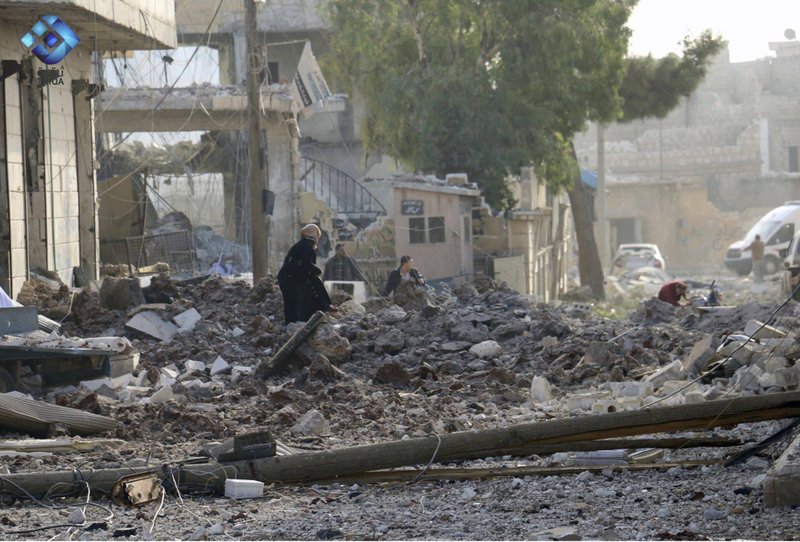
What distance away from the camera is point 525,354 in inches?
535

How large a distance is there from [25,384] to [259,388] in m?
Result: 2.13

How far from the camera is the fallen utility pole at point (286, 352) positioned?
12.1m

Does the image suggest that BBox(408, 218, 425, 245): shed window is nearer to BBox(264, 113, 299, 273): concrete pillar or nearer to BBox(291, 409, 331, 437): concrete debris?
BBox(264, 113, 299, 273): concrete pillar

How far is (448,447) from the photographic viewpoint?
718 cm

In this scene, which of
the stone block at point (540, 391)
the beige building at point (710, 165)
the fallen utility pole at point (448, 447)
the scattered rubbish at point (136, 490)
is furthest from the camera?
the beige building at point (710, 165)

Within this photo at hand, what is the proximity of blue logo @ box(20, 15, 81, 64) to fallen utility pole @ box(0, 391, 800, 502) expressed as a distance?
9652mm

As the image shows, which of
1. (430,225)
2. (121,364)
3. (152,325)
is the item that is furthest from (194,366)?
(430,225)

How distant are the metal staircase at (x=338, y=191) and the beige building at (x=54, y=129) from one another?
11974 millimetres

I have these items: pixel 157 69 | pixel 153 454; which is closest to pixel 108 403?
pixel 153 454

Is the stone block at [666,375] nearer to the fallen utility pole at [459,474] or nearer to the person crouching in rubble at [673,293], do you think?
the fallen utility pole at [459,474]

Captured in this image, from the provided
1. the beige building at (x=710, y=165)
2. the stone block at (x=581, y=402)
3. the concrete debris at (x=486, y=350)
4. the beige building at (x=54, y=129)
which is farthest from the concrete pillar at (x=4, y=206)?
the beige building at (x=710, y=165)

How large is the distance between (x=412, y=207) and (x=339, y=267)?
6.72m

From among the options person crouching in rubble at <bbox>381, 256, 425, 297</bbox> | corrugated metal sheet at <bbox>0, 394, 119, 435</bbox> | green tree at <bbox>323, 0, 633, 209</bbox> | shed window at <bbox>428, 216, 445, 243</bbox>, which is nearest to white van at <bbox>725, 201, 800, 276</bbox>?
green tree at <bbox>323, 0, 633, 209</bbox>

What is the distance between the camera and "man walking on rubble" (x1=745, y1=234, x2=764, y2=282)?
38.7m
